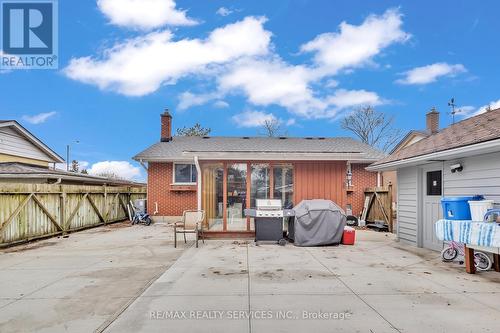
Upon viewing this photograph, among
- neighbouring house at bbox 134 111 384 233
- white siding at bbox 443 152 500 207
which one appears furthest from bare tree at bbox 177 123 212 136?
white siding at bbox 443 152 500 207

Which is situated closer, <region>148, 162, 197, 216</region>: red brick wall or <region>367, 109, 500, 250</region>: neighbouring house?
<region>367, 109, 500, 250</region>: neighbouring house

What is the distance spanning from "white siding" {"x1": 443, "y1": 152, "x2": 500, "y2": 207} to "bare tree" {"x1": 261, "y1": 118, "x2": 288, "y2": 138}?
23.5m

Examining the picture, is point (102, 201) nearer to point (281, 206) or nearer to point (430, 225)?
point (281, 206)

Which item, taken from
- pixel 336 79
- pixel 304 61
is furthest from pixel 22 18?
pixel 336 79

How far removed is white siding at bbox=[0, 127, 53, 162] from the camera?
13984 millimetres

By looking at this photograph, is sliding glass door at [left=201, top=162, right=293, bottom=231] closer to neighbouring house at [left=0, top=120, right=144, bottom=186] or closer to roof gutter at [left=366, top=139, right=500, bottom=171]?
roof gutter at [left=366, top=139, right=500, bottom=171]

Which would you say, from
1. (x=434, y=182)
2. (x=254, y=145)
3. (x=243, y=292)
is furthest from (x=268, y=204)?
(x=254, y=145)

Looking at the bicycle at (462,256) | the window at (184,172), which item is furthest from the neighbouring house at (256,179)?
the window at (184,172)

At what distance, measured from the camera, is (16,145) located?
14.8 metres

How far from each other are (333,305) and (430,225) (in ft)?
17.9

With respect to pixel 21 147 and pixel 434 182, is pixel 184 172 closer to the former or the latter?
pixel 21 147

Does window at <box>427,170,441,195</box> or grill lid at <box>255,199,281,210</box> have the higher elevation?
window at <box>427,170,441,195</box>

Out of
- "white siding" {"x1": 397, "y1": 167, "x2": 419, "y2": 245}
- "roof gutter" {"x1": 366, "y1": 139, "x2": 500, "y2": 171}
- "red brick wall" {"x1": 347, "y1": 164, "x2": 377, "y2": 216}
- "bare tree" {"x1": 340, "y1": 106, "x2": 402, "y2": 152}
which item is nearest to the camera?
"roof gutter" {"x1": 366, "y1": 139, "x2": 500, "y2": 171}

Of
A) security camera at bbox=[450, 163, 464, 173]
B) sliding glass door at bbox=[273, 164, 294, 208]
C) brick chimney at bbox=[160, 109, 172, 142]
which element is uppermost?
brick chimney at bbox=[160, 109, 172, 142]
